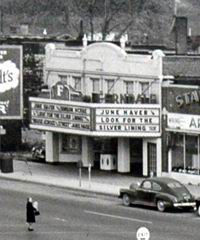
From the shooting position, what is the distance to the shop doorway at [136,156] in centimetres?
6412

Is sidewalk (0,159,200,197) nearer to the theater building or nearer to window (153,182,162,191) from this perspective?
the theater building

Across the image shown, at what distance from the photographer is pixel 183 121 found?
197ft

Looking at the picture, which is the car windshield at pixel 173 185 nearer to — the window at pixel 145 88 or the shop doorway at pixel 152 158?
the shop doorway at pixel 152 158

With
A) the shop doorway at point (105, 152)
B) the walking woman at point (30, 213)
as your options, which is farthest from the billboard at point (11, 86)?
the walking woman at point (30, 213)

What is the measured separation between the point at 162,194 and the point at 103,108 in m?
11.8

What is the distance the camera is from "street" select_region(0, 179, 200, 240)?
144 ft

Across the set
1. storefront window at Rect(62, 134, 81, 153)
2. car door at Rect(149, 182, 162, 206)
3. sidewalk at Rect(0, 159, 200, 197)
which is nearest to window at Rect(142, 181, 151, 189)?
car door at Rect(149, 182, 162, 206)

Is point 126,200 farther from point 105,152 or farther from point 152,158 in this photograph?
point 105,152

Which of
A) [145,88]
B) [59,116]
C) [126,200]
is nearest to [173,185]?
[126,200]

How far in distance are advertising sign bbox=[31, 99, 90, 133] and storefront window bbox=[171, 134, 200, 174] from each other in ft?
15.0

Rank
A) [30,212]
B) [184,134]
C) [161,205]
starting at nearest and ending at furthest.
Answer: [30,212]
[161,205]
[184,134]

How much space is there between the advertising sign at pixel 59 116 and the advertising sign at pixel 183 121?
421 centimetres

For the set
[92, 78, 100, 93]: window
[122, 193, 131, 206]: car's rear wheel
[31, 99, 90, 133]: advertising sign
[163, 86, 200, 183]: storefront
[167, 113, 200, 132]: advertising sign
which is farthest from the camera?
[92, 78, 100, 93]: window

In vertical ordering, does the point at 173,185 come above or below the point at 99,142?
below
